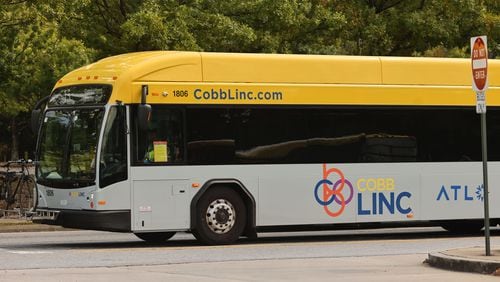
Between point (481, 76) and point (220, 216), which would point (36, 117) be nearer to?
point (220, 216)

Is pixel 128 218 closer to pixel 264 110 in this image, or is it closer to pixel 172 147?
pixel 172 147

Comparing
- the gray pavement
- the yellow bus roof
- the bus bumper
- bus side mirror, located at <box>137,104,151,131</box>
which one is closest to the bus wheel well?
the bus bumper

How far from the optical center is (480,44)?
44.5 ft

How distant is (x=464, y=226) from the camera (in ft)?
65.2

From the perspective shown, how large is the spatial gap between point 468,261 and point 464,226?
24.4 feet

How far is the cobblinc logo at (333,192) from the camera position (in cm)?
1752

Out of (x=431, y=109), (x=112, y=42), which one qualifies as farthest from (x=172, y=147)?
(x=112, y=42)

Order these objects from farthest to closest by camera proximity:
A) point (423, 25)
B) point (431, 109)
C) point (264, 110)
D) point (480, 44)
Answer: point (423, 25), point (431, 109), point (264, 110), point (480, 44)

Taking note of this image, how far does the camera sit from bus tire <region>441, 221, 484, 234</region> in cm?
1955

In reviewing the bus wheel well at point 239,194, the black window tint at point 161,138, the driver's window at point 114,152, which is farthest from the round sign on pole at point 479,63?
the driver's window at point 114,152

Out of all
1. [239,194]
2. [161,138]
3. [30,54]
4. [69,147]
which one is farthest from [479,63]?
[30,54]

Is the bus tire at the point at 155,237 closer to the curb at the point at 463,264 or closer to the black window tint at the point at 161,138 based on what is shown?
the black window tint at the point at 161,138

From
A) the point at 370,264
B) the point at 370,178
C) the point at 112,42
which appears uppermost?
the point at 112,42

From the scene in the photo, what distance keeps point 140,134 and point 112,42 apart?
11.8 metres
